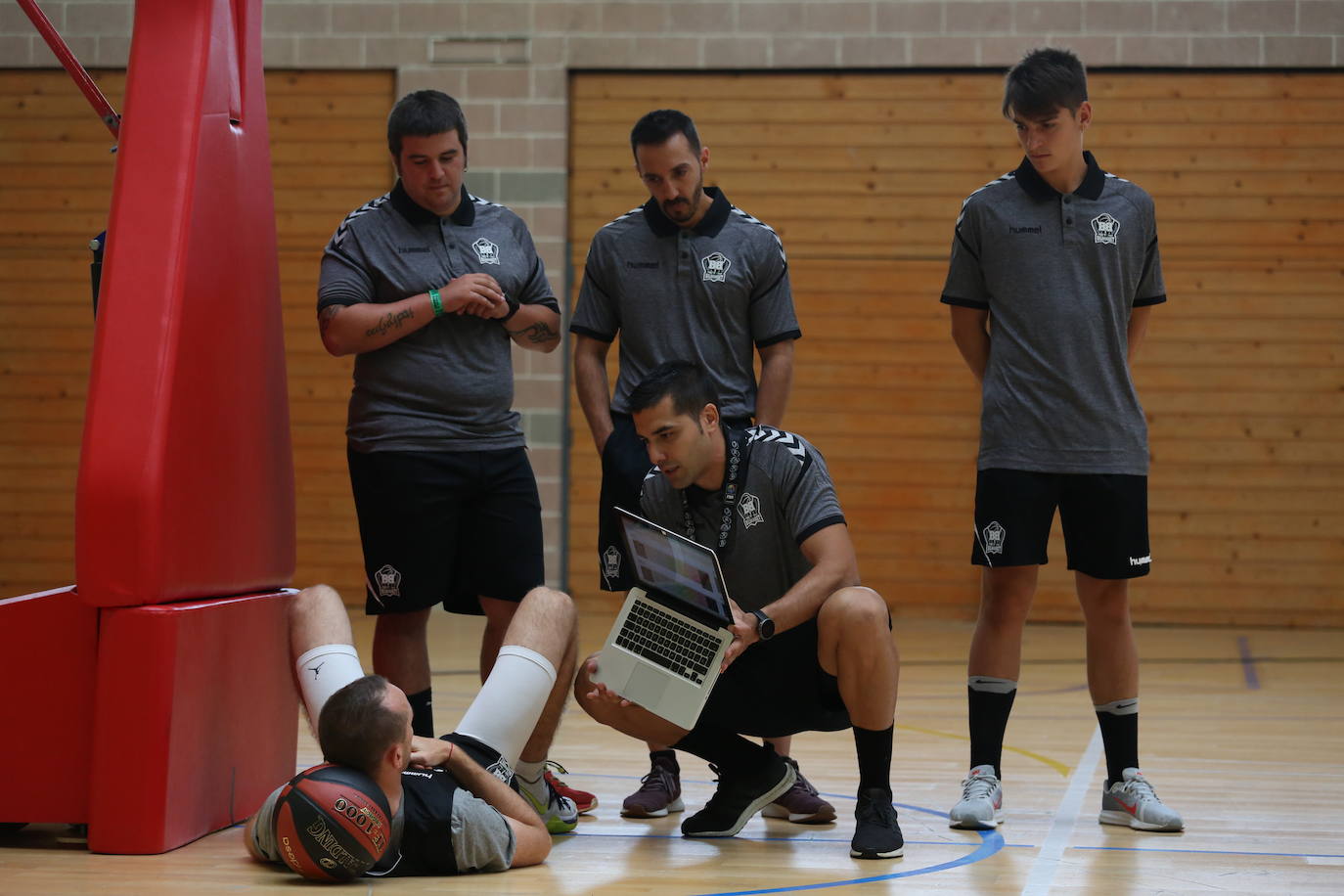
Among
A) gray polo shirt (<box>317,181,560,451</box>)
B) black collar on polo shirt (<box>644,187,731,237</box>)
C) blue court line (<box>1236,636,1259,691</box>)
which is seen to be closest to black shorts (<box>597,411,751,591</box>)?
gray polo shirt (<box>317,181,560,451</box>)

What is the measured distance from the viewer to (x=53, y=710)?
3.34 metres

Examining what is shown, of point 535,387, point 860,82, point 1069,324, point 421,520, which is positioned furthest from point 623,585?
point 860,82

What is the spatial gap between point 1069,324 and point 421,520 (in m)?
1.75

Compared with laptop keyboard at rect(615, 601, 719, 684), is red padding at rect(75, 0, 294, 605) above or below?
above

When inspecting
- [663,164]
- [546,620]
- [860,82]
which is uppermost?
[860,82]

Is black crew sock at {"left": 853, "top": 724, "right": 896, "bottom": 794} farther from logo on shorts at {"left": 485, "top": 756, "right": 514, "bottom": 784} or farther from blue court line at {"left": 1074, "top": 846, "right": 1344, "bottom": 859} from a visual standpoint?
logo on shorts at {"left": 485, "top": 756, "right": 514, "bottom": 784}

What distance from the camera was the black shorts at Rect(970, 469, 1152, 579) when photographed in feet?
12.3

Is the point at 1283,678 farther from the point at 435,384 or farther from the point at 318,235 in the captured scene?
the point at 318,235

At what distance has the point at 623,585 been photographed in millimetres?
4012

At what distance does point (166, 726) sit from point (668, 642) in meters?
1.12

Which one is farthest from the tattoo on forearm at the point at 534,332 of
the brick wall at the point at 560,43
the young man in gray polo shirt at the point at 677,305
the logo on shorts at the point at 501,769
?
the brick wall at the point at 560,43

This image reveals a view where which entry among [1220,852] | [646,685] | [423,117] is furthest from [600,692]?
[423,117]

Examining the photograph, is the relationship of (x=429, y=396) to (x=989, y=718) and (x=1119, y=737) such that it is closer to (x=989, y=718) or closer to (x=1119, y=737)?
(x=989, y=718)

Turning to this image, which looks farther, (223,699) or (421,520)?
(421,520)
